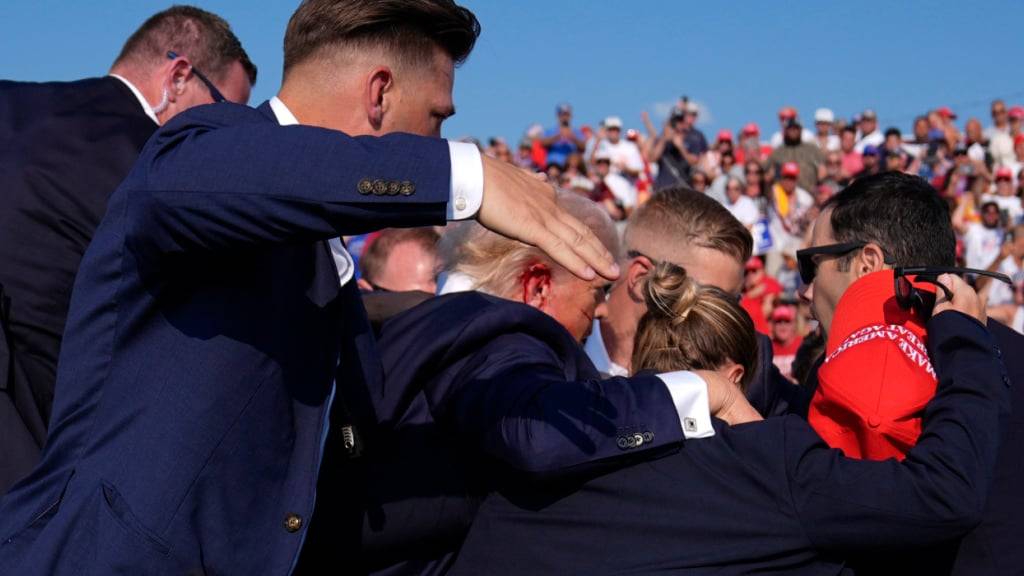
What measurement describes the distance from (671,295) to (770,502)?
0.71m

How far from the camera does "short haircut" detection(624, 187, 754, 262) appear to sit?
412cm

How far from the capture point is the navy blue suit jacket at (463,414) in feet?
7.75

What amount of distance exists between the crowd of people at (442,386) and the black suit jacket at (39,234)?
3.77 feet

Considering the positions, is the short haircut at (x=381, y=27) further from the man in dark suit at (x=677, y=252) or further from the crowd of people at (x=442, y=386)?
the man in dark suit at (x=677, y=252)

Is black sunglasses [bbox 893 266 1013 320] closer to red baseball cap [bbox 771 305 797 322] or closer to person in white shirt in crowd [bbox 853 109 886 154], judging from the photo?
red baseball cap [bbox 771 305 797 322]

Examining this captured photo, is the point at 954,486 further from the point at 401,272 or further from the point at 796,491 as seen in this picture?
the point at 401,272

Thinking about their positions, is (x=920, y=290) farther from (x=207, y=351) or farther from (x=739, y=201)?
(x=739, y=201)

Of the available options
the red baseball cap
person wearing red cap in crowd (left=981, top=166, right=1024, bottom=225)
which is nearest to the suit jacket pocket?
the red baseball cap

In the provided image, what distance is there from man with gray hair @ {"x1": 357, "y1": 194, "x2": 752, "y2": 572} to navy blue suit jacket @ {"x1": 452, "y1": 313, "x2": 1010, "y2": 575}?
101 mm

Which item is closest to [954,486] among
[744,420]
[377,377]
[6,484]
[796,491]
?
[796,491]

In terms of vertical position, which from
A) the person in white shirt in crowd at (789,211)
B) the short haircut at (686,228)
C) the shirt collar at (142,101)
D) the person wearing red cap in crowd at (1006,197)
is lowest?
the person in white shirt in crowd at (789,211)

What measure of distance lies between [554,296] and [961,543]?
1226 mm

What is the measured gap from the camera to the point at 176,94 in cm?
418

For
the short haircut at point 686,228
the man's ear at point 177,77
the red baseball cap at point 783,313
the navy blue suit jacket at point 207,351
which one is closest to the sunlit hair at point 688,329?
the navy blue suit jacket at point 207,351
